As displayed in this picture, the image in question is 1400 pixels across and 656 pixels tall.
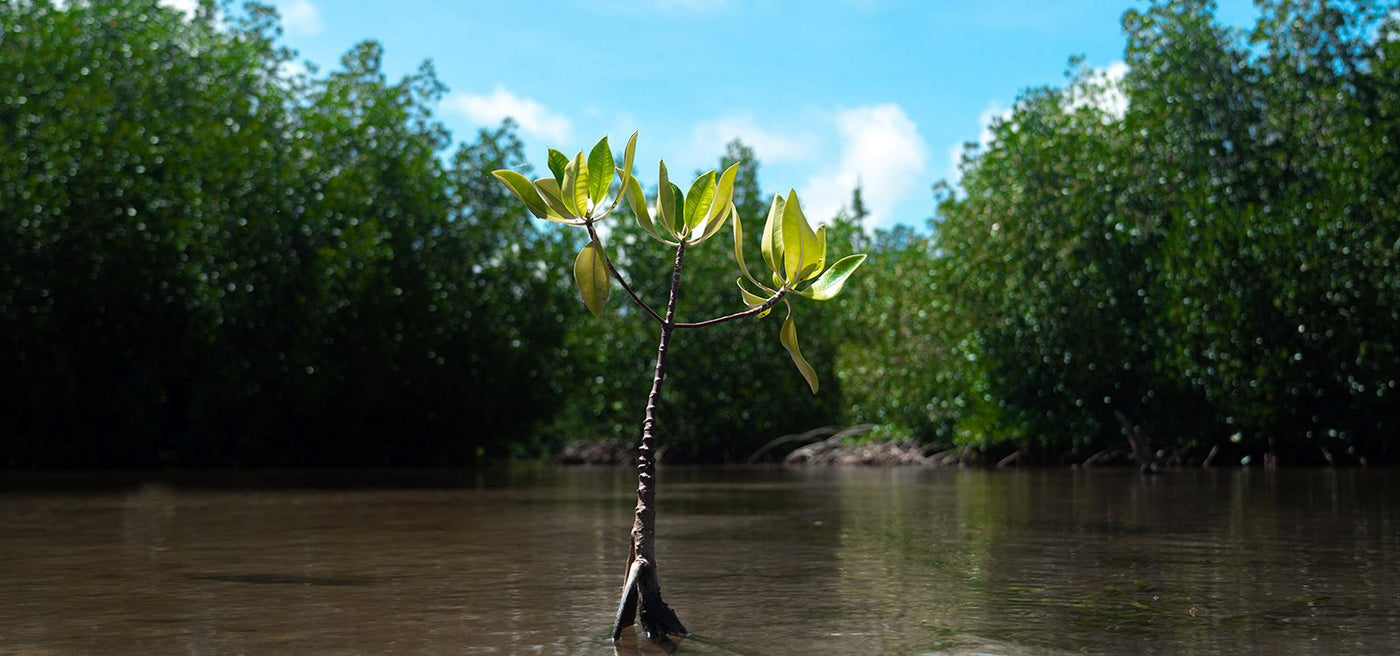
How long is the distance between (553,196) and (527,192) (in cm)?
6

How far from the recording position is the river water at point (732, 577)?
3012mm

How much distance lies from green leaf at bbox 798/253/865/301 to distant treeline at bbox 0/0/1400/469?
14073mm

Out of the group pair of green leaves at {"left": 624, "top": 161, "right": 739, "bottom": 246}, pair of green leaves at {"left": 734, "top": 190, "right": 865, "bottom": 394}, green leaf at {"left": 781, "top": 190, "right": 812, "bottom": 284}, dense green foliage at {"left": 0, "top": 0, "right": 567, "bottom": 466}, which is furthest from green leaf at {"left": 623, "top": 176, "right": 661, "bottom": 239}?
dense green foliage at {"left": 0, "top": 0, "right": 567, "bottom": 466}

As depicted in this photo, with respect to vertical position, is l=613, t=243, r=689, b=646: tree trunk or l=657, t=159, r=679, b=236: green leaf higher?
l=657, t=159, r=679, b=236: green leaf

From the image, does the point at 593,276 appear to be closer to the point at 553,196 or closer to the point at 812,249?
the point at 553,196

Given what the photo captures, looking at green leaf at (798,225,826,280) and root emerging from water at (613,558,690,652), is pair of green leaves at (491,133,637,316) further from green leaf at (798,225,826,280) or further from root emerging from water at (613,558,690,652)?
root emerging from water at (613,558,690,652)

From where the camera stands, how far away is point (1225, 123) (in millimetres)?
17781

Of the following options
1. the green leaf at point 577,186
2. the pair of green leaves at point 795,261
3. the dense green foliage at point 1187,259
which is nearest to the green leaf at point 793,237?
the pair of green leaves at point 795,261

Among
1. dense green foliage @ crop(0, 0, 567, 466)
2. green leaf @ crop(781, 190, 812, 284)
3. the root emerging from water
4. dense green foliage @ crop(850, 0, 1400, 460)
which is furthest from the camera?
dense green foliage @ crop(0, 0, 567, 466)

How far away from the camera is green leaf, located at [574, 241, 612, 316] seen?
3094 millimetres

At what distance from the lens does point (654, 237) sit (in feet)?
9.87

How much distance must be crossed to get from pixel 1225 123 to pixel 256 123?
46.6ft

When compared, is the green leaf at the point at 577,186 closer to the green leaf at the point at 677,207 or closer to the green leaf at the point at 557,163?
the green leaf at the point at 557,163

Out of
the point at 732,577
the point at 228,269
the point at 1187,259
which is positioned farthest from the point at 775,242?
the point at 228,269
